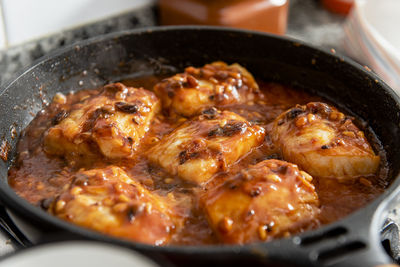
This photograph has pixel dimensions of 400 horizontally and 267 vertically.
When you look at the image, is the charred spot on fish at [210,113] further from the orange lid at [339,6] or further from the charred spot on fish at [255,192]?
the orange lid at [339,6]

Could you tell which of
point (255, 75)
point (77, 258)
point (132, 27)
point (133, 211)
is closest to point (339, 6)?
point (132, 27)

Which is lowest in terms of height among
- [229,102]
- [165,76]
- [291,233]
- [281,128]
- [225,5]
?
[291,233]

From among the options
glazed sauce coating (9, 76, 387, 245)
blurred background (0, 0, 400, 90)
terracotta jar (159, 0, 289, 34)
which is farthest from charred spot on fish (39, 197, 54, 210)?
terracotta jar (159, 0, 289, 34)

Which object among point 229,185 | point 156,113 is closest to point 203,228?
point 229,185

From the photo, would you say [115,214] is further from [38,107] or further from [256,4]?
[256,4]

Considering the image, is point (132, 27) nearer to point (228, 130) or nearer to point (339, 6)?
point (228, 130)

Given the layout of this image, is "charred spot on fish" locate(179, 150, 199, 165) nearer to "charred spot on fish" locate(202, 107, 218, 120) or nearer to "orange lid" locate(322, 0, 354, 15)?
"charred spot on fish" locate(202, 107, 218, 120)
